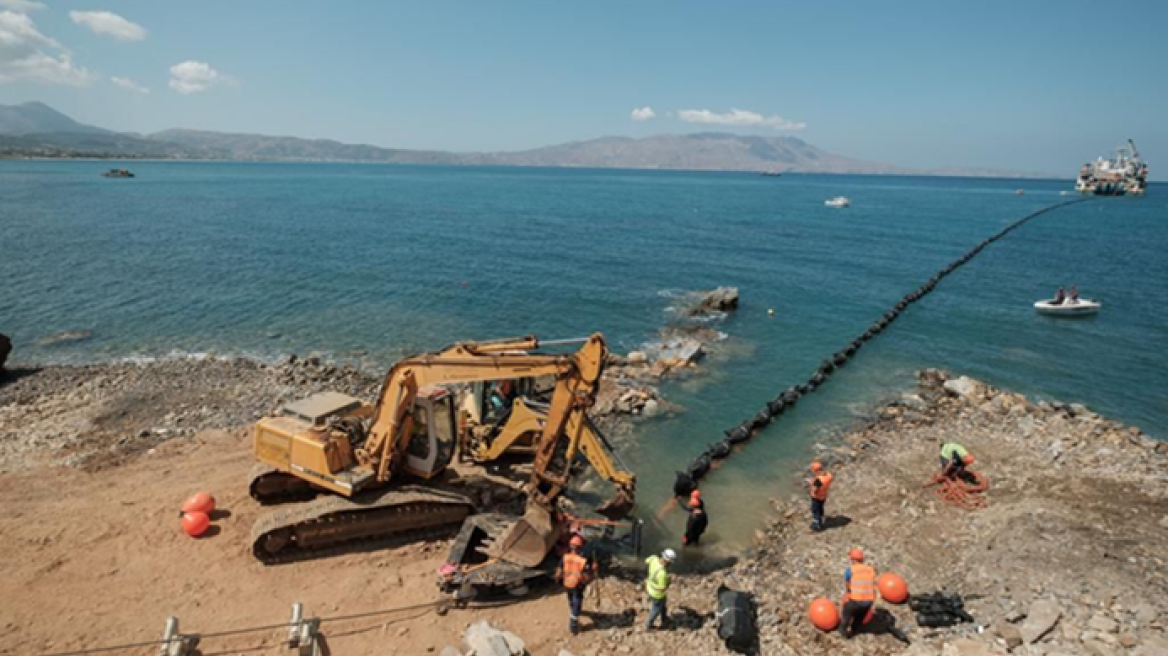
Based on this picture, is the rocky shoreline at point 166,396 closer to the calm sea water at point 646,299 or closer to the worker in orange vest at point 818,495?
the calm sea water at point 646,299

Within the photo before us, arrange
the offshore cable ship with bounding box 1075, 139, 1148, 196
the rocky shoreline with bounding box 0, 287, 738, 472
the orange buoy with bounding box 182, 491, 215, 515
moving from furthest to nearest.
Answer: the offshore cable ship with bounding box 1075, 139, 1148, 196, the rocky shoreline with bounding box 0, 287, 738, 472, the orange buoy with bounding box 182, 491, 215, 515

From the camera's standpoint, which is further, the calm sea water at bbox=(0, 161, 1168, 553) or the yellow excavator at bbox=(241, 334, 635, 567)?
the calm sea water at bbox=(0, 161, 1168, 553)

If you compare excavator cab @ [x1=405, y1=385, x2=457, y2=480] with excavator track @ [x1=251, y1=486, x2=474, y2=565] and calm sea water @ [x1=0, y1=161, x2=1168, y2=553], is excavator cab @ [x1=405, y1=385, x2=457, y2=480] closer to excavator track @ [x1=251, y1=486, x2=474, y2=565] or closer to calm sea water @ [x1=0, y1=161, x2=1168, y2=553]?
excavator track @ [x1=251, y1=486, x2=474, y2=565]

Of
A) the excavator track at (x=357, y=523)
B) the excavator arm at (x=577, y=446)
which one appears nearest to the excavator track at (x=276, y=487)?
the excavator track at (x=357, y=523)

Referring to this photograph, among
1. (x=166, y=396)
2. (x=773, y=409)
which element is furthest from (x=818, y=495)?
(x=166, y=396)

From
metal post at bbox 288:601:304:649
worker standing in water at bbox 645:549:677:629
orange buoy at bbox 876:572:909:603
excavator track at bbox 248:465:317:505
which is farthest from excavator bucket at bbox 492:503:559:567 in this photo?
orange buoy at bbox 876:572:909:603

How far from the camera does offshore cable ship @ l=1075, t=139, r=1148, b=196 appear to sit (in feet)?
477

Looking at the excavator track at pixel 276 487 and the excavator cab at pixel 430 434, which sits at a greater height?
the excavator cab at pixel 430 434

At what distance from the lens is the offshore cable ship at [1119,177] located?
5719 inches

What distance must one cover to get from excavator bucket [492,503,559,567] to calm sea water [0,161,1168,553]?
430 centimetres

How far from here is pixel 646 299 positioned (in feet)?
120

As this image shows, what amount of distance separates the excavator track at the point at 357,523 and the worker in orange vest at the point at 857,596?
7.68 m

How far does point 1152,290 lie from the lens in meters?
42.0

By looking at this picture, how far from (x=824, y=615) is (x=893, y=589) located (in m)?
1.74
